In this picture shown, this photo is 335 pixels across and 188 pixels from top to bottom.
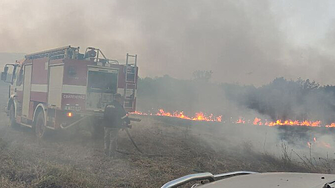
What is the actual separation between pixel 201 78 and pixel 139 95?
8.13 meters

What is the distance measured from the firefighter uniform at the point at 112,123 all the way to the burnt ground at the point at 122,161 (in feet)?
1.11

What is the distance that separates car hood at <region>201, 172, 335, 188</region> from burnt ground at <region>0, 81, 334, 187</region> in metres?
2.76

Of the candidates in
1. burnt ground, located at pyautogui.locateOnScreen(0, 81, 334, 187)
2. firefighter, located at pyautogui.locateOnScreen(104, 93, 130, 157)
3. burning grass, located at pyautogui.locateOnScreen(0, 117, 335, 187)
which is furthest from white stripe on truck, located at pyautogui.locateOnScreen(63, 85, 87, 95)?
firefighter, located at pyautogui.locateOnScreen(104, 93, 130, 157)

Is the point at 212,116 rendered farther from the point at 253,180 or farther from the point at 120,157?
the point at 253,180

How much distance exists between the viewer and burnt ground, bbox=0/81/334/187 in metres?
5.74

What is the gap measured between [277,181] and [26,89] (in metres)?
12.1

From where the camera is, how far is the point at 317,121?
18.3 meters

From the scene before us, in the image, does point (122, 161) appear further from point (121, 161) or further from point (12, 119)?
point (12, 119)

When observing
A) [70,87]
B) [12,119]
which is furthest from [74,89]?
[12,119]

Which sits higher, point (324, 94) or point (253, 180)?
point (324, 94)

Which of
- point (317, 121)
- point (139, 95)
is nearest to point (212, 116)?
point (317, 121)

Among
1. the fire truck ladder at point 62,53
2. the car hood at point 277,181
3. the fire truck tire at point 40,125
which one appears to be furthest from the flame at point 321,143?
the car hood at point 277,181

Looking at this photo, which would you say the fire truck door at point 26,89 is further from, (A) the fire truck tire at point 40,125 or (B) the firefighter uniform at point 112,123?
(B) the firefighter uniform at point 112,123

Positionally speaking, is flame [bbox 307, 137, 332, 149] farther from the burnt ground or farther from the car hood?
the car hood
